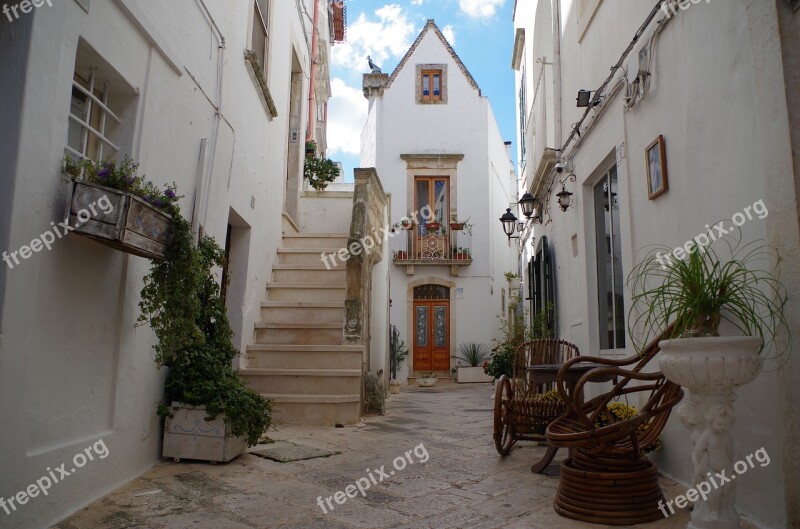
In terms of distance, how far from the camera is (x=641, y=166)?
4250 mm

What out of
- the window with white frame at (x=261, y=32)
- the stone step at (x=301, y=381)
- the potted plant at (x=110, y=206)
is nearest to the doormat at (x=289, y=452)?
the stone step at (x=301, y=381)

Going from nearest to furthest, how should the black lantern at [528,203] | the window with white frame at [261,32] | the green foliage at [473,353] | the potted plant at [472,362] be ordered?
the window with white frame at [261,32] → the black lantern at [528,203] → the potted plant at [472,362] → the green foliage at [473,353]

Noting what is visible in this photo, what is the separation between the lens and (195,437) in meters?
3.97

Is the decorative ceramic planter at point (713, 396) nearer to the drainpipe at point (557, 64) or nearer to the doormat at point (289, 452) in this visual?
the doormat at point (289, 452)

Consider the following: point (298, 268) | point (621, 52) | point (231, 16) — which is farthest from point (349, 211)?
point (621, 52)

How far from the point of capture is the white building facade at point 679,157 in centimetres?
245

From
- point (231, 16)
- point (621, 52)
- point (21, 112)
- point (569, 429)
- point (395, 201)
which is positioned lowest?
point (569, 429)

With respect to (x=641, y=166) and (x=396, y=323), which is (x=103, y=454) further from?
(x=396, y=323)

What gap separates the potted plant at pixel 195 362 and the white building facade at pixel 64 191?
0.16 metres

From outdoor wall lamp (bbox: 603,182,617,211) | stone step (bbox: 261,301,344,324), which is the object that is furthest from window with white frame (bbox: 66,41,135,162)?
outdoor wall lamp (bbox: 603,182,617,211)

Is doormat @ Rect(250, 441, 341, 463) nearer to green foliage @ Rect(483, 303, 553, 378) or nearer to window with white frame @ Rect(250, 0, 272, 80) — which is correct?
green foliage @ Rect(483, 303, 553, 378)

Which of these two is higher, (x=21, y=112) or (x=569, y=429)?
(x=21, y=112)

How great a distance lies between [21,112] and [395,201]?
14.4m

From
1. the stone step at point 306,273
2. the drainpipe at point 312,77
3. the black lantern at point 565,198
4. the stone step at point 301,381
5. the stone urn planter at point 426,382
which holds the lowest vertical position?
the stone urn planter at point 426,382
